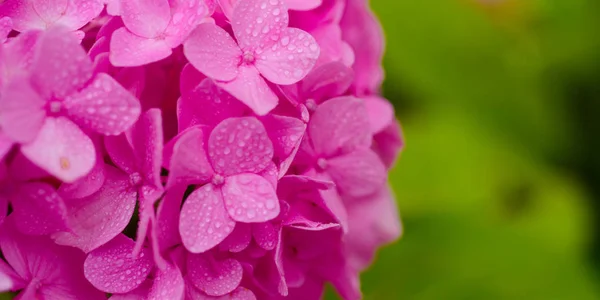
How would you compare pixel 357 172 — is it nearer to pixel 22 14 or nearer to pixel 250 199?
pixel 250 199

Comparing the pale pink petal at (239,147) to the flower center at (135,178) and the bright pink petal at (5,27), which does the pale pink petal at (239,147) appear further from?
the bright pink petal at (5,27)

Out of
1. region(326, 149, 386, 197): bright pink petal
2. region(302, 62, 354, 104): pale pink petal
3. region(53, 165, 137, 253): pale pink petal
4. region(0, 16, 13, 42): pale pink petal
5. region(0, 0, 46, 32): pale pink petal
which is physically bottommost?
region(326, 149, 386, 197): bright pink petal

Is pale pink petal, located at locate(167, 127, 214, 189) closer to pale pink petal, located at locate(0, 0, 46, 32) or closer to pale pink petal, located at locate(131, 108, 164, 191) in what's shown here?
pale pink petal, located at locate(131, 108, 164, 191)

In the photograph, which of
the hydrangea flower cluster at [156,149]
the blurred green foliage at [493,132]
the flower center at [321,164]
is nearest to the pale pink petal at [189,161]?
the hydrangea flower cluster at [156,149]

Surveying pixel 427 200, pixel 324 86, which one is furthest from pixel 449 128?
pixel 324 86

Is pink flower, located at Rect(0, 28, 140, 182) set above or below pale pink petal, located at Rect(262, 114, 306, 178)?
above

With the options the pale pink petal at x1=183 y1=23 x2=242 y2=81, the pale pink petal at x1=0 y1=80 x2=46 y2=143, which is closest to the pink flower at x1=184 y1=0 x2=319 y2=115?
the pale pink petal at x1=183 y1=23 x2=242 y2=81

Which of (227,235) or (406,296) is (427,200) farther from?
(227,235)
